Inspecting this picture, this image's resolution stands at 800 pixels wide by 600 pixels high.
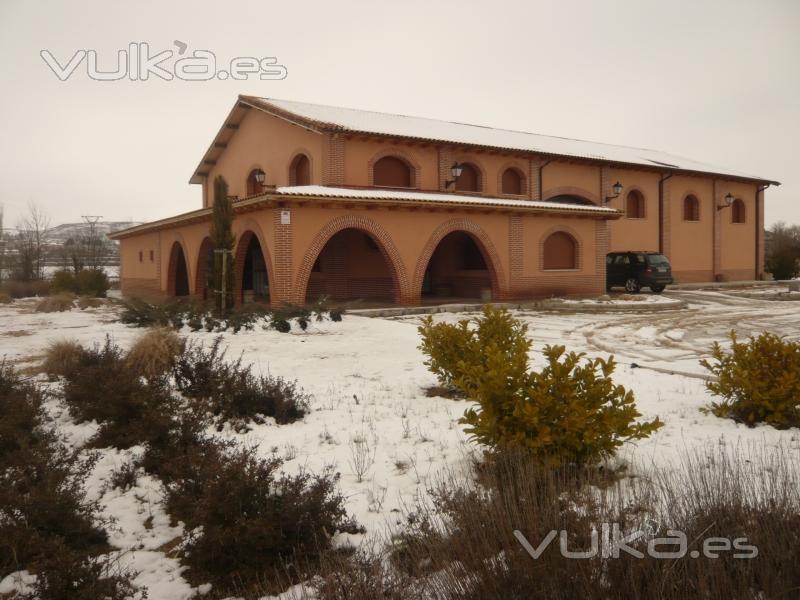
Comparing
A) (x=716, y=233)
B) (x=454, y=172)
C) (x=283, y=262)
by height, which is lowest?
(x=283, y=262)

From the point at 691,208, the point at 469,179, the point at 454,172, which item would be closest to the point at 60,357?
the point at 454,172

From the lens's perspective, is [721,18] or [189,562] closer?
[189,562]

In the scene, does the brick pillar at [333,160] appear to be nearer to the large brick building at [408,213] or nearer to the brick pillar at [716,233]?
the large brick building at [408,213]

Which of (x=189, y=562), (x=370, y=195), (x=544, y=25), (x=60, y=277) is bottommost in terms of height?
(x=189, y=562)

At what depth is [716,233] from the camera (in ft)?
95.7

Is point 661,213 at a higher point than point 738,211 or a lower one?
lower

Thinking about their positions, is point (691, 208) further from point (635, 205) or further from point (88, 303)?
point (88, 303)

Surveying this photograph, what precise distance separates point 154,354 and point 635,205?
24.3 metres

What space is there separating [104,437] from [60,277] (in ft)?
76.4

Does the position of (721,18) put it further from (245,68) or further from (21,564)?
(21,564)

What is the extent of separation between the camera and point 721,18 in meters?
15.6

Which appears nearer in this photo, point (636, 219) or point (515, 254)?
point (515, 254)

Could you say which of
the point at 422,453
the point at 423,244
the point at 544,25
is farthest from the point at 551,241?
the point at 422,453

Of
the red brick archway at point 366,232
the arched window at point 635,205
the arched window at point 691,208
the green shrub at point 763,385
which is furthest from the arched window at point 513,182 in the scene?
the green shrub at point 763,385
